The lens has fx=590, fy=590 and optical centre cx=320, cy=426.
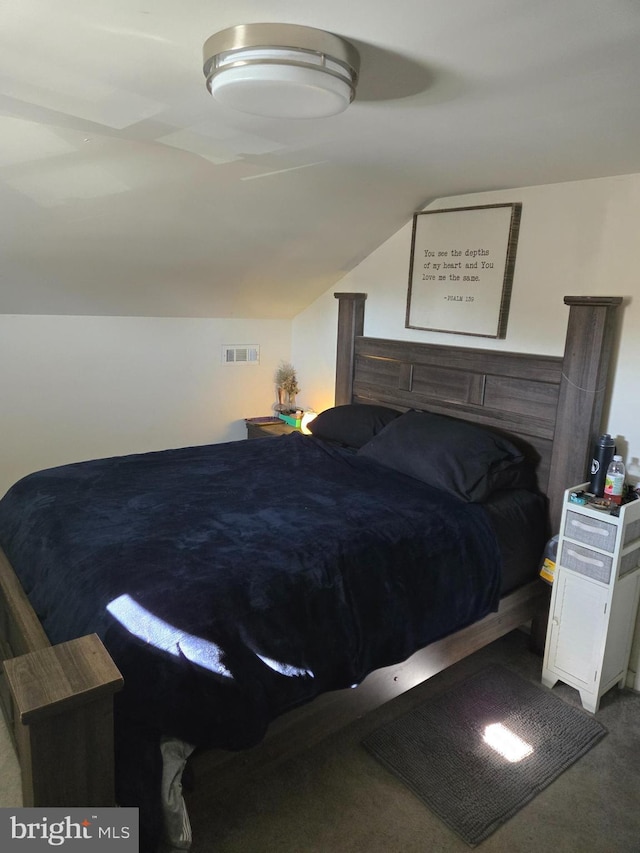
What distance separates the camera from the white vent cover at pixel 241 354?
4.10m

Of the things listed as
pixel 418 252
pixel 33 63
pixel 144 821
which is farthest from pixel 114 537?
pixel 418 252

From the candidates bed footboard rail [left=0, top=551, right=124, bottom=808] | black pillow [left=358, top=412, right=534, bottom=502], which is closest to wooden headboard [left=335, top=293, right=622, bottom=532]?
black pillow [left=358, top=412, right=534, bottom=502]

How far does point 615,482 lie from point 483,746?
3.64 feet

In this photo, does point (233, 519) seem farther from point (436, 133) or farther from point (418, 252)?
point (418, 252)

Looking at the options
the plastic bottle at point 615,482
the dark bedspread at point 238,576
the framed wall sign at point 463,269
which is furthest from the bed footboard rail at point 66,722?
the framed wall sign at point 463,269

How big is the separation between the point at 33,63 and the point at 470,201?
83.2 inches

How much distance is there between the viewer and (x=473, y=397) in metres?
3.04

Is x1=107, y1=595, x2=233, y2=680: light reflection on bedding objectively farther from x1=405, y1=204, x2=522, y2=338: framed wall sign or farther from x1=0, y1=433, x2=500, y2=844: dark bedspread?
x1=405, y1=204, x2=522, y2=338: framed wall sign

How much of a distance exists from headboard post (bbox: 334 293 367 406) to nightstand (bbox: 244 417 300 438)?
0.45 meters

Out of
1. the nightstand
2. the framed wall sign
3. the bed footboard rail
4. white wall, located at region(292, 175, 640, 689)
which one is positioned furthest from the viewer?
the nightstand

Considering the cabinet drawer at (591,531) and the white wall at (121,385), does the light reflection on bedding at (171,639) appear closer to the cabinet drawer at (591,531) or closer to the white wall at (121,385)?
the cabinet drawer at (591,531)

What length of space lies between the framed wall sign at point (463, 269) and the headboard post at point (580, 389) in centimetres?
44

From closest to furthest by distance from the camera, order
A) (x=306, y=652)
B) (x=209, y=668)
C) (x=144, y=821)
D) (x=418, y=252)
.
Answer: (x=144, y=821)
(x=209, y=668)
(x=306, y=652)
(x=418, y=252)

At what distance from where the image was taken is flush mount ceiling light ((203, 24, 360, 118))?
143 cm
